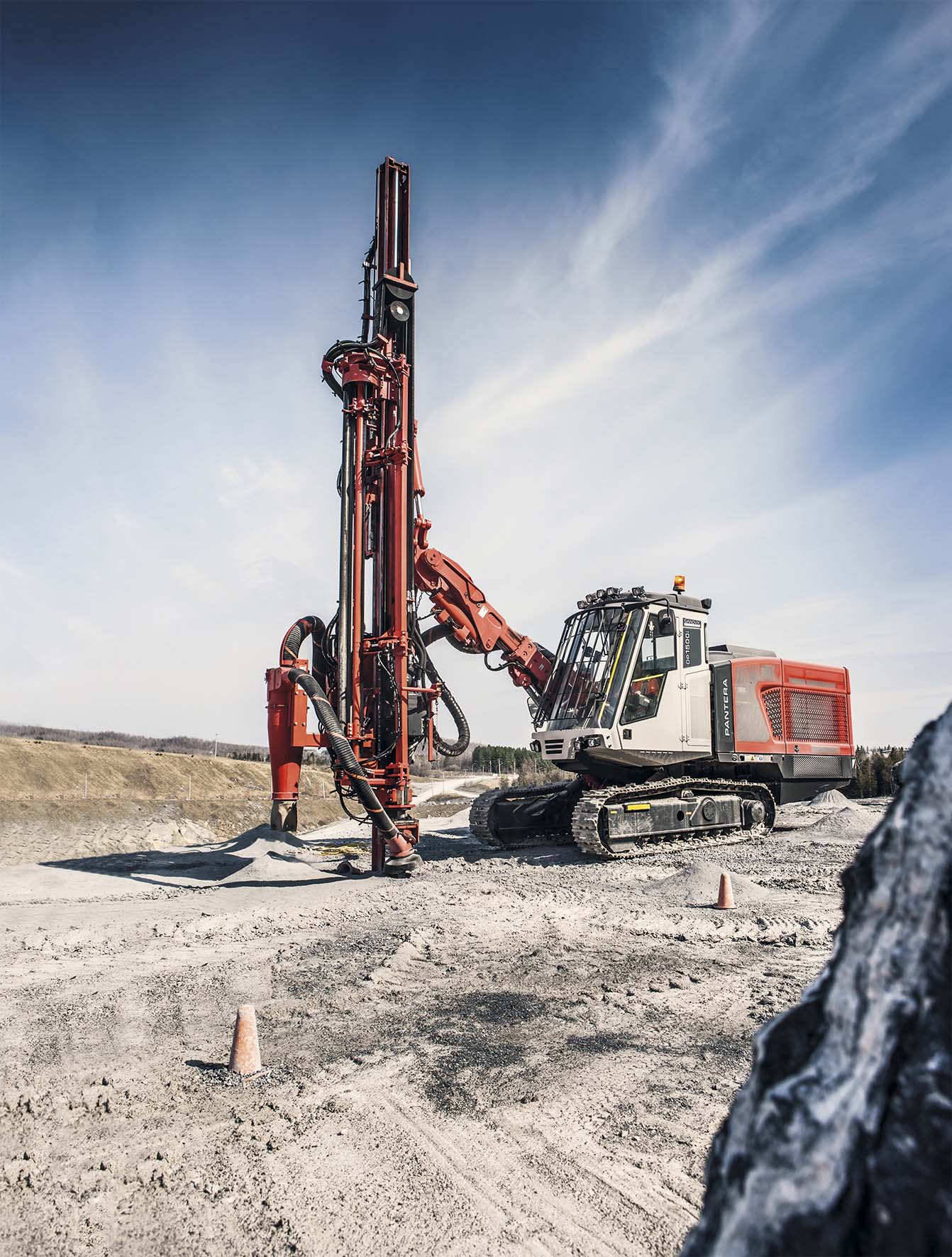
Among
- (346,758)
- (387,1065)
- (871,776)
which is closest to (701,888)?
(346,758)

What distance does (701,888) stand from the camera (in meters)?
9.18

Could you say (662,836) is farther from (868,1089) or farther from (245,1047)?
(868,1089)

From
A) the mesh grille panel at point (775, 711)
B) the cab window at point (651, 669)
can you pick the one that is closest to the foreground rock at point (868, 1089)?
the cab window at point (651, 669)

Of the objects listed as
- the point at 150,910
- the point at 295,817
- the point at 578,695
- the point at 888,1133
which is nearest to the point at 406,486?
the point at 578,695

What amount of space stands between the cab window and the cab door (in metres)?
0.24

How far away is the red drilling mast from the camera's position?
11883 mm

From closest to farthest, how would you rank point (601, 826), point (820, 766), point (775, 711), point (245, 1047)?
point (245, 1047), point (601, 826), point (775, 711), point (820, 766)

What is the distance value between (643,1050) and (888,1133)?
4.05m

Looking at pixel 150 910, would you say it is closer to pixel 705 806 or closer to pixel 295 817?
pixel 295 817

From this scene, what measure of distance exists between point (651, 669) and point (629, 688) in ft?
2.07

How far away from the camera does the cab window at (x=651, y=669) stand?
42.4 ft

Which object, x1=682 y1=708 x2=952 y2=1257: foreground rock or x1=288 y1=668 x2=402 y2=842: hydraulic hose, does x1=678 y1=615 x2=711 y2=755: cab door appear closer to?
x1=288 y1=668 x2=402 y2=842: hydraulic hose

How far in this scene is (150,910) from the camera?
9.09 metres

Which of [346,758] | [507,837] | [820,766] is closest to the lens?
[346,758]
